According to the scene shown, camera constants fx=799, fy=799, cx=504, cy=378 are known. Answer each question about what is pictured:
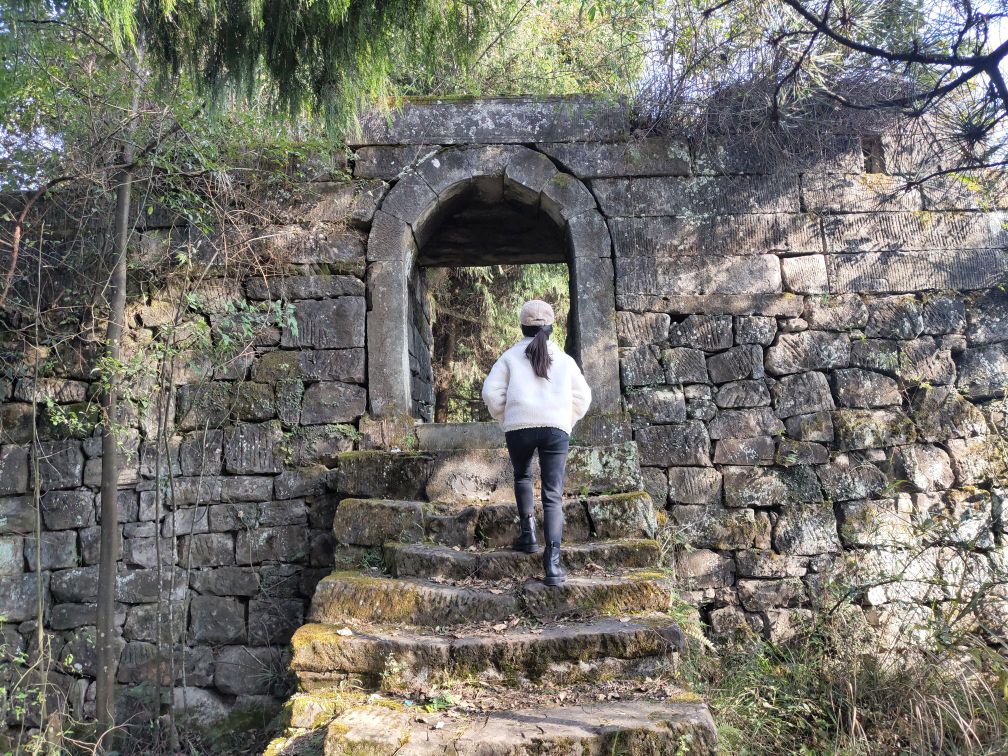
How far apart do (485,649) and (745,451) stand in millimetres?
2468

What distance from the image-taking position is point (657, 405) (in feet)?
17.0

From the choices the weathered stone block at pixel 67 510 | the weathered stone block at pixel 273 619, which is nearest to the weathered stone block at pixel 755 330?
the weathered stone block at pixel 273 619

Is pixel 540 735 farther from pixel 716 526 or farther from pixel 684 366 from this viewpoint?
pixel 684 366

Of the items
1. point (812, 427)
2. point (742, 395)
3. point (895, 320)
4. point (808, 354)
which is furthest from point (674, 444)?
point (895, 320)

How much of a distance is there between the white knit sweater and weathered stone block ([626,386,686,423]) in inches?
42.0

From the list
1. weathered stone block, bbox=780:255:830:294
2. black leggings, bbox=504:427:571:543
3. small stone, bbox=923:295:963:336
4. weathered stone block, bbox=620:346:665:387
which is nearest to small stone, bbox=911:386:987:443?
small stone, bbox=923:295:963:336

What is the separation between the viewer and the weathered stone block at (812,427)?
5137 millimetres

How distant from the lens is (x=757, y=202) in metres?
5.43

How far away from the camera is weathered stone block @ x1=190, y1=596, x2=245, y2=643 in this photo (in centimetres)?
489

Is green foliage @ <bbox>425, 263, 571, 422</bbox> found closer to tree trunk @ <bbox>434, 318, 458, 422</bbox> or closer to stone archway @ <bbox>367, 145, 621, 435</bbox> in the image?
tree trunk @ <bbox>434, 318, 458, 422</bbox>

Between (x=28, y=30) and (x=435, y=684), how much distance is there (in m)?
2.96

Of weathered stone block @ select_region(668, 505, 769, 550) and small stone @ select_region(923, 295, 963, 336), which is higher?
small stone @ select_region(923, 295, 963, 336)

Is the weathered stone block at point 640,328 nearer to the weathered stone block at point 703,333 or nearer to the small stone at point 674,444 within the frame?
the weathered stone block at point 703,333

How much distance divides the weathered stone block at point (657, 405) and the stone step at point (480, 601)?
148 centimetres
